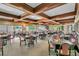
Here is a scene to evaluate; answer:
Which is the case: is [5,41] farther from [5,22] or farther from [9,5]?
[9,5]

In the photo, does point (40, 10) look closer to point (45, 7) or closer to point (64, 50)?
point (45, 7)

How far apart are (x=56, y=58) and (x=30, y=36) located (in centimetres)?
68

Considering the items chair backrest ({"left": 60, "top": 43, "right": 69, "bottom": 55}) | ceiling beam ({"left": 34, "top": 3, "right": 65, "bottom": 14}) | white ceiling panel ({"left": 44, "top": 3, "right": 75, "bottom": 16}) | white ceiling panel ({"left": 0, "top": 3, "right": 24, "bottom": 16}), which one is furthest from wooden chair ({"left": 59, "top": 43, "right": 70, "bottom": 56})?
A: white ceiling panel ({"left": 0, "top": 3, "right": 24, "bottom": 16})

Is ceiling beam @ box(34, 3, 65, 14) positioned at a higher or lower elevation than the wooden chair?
higher

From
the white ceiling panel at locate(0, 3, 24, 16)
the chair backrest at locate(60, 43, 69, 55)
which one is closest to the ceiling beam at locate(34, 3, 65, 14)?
the white ceiling panel at locate(0, 3, 24, 16)

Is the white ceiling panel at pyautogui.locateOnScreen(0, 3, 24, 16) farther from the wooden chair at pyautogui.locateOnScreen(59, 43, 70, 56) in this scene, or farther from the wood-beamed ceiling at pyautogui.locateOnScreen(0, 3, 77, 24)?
the wooden chair at pyautogui.locateOnScreen(59, 43, 70, 56)

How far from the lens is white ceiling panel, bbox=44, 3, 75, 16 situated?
9.43 feet

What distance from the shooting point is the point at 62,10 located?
9.63 feet

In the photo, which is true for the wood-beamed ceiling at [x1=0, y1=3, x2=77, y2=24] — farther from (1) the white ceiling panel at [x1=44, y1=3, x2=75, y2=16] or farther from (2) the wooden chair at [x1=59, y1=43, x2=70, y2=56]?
(2) the wooden chair at [x1=59, y1=43, x2=70, y2=56]

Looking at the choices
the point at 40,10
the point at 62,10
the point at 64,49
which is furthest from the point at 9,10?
the point at 64,49

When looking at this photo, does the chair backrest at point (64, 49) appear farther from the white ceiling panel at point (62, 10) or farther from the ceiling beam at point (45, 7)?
the ceiling beam at point (45, 7)

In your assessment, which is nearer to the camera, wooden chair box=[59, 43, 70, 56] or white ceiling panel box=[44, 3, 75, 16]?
white ceiling panel box=[44, 3, 75, 16]

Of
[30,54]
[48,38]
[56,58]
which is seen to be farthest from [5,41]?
[56,58]

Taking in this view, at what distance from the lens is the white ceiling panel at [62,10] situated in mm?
2873
